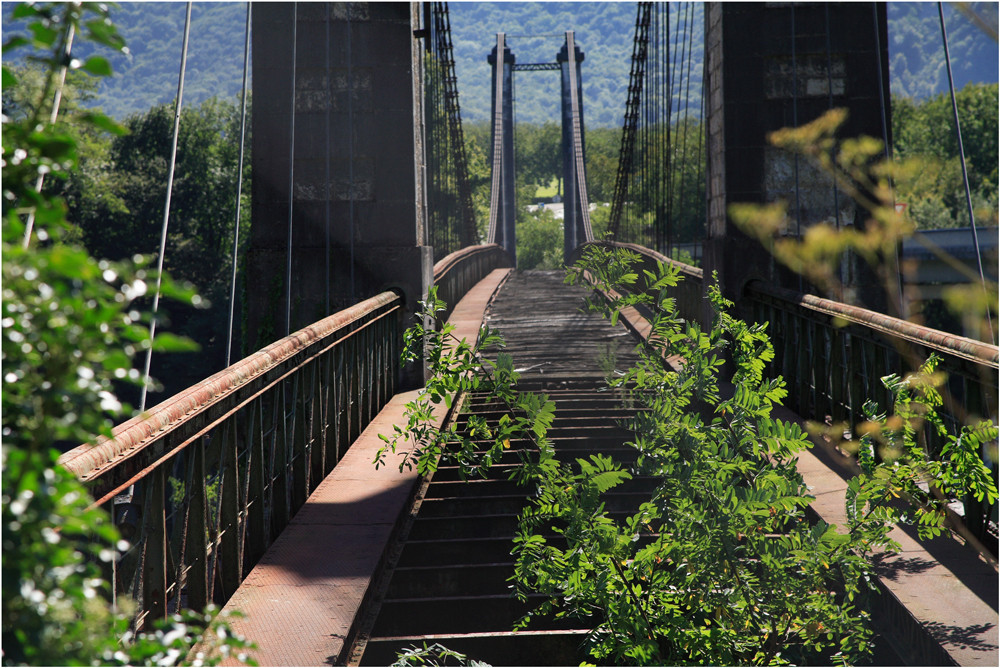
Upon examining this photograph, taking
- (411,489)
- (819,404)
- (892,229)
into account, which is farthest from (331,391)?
(892,229)

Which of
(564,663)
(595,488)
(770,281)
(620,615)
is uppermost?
(770,281)

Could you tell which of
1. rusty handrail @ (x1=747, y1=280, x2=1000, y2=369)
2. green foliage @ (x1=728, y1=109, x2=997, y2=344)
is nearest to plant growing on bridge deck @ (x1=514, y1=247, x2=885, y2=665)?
rusty handrail @ (x1=747, y1=280, x2=1000, y2=369)

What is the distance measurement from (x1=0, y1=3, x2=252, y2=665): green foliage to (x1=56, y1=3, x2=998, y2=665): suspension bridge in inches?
21.3

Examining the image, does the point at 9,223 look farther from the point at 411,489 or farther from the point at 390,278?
the point at 390,278

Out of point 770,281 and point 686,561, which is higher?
point 770,281

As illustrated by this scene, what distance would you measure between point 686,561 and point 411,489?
7.42ft

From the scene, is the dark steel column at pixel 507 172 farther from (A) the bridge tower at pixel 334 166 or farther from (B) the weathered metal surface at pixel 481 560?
(B) the weathered metal surface at pixel 481 560

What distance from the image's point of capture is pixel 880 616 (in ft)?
9.72

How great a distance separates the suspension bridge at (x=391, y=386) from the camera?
8.86 ft

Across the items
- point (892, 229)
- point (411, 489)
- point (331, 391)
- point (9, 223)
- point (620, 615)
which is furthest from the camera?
point (331, 391)

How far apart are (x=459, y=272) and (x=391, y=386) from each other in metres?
7.63

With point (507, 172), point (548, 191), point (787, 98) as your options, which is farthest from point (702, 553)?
point (548, 191)

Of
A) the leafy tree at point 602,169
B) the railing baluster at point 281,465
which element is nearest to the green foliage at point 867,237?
the railing baluster at point 281,465

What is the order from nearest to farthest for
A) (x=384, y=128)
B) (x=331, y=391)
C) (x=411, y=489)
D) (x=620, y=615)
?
(x=620, y=615), (x=411, y=489), (x=331, y=391), (x=384, y=128)
